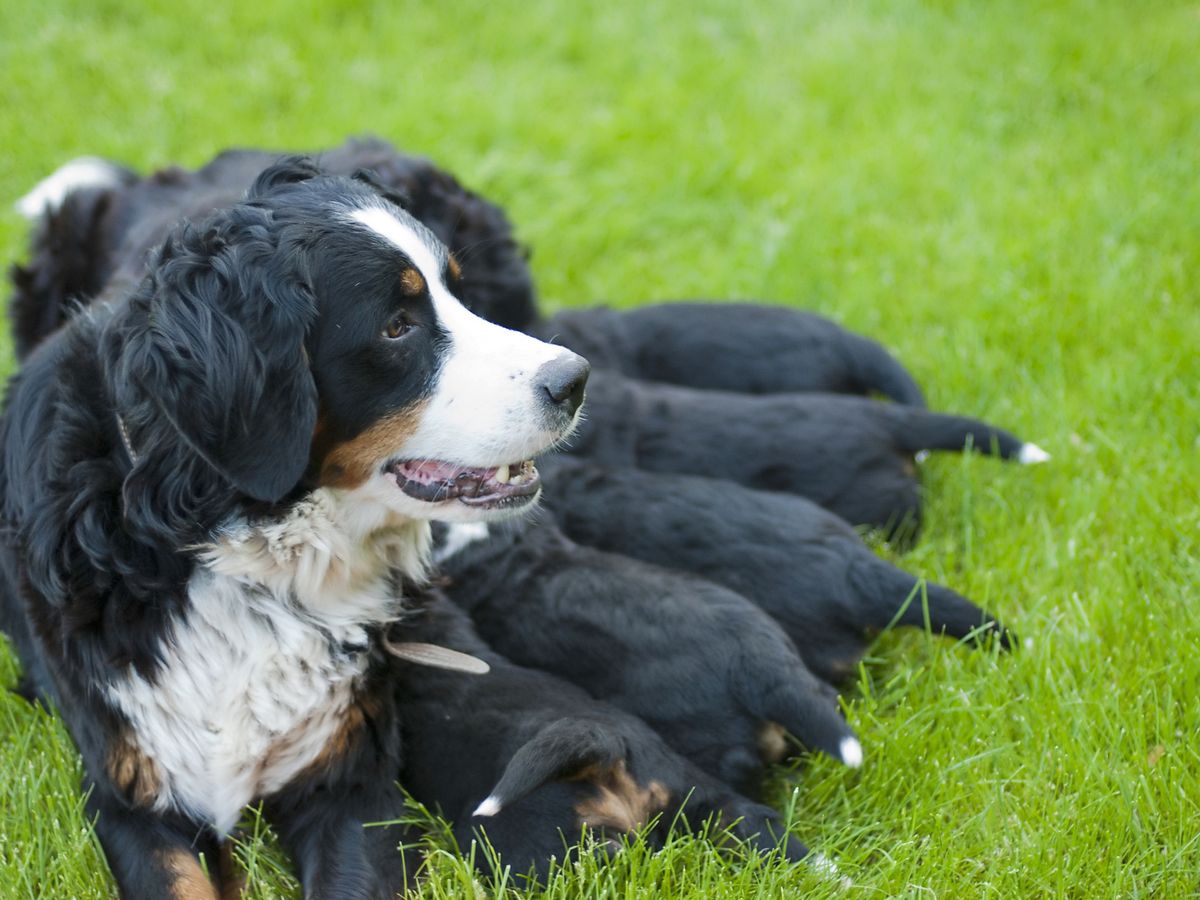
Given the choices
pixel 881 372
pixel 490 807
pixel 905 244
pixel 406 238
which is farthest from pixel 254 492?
pixel 905 244

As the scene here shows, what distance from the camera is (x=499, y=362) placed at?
2.61 m

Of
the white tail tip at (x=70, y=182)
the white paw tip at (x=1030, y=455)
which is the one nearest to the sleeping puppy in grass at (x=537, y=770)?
the white paw tip at (x=1030, y=455)

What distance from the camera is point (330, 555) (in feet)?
8.93

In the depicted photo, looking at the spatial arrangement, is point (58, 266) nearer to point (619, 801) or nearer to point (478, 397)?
point (478, 397)

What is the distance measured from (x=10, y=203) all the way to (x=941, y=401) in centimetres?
436

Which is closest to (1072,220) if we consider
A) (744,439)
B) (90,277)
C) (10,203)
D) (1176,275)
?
(1176,275)

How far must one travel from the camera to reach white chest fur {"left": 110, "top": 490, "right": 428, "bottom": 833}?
8.63ft

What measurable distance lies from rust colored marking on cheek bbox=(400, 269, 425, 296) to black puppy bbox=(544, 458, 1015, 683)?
3.82ft

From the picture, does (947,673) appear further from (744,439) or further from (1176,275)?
(1176,275)

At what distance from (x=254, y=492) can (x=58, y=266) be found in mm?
2368

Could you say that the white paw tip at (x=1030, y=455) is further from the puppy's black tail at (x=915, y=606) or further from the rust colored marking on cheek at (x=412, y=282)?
the rust colored marking on cheek at (x=412, y=282)

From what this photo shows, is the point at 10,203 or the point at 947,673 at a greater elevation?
the point at 10,203

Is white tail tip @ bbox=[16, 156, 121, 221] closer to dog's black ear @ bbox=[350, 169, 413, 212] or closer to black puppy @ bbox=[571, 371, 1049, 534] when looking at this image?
dog's black ear @ bbox=[350, 169, 413, 212]

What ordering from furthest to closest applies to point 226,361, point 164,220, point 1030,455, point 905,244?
point 905,244 → point 164,220 → point 1030,455 → point 226,361
